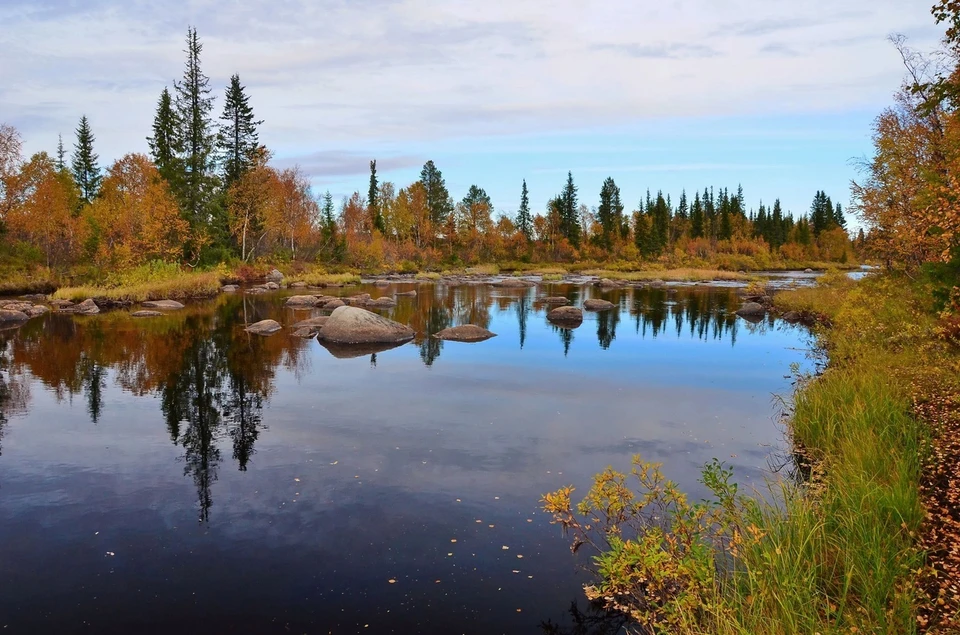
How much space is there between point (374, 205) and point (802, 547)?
8836cm

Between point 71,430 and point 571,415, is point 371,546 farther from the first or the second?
point 71,430

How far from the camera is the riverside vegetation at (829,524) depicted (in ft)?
15.1

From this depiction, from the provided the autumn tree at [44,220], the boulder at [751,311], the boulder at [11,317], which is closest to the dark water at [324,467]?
the boulder at [11,317]

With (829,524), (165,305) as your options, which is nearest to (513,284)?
(165,305)

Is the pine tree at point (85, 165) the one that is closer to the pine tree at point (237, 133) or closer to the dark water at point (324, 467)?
the pine tree at point (237, 133)

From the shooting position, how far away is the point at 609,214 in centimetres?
9862

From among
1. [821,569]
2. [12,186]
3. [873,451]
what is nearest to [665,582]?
[821,569]

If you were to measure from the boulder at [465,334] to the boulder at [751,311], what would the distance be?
46.8 ft

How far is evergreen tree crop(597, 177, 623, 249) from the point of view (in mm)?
95438

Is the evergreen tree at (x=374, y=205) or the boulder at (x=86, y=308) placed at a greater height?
the evergreen tree at (x=374, y=205)

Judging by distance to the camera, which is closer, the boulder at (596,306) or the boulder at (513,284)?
the boulder at (596,306)

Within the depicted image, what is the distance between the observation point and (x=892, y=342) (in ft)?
46.9

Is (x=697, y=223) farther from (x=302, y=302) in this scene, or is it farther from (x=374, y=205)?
(x=302, y=302)

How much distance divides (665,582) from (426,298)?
33.7 m
